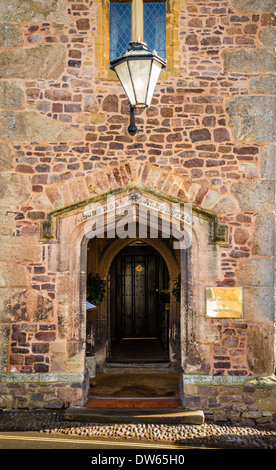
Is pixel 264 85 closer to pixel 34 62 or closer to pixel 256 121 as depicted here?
pixel 256 121

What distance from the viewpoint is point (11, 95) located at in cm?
496

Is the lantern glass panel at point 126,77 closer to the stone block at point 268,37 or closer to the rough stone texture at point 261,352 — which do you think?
the stone block at point 268,37

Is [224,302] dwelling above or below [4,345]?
above

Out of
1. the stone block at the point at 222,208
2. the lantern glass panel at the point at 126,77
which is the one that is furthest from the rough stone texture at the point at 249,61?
the stone block at the point at 222,208

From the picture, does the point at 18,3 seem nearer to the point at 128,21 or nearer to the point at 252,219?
the point at 128,21

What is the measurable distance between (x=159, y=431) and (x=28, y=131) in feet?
13.2

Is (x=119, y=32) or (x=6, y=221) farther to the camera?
(x=119, y=32)

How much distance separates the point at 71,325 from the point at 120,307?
15.7 feet

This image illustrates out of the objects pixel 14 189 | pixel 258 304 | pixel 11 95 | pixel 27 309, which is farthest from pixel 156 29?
pixel 27 309

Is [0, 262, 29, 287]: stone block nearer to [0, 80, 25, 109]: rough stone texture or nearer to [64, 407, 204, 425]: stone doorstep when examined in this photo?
[64, 407, 204, 425]: stone doorstep

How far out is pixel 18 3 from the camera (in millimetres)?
5004

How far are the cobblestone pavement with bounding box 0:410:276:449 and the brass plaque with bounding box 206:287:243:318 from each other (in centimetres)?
133

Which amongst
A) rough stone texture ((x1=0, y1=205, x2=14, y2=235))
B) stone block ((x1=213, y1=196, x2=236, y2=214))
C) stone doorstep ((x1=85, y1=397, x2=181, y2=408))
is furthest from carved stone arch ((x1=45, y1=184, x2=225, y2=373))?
stone doorstep ((x1=85, y1=397, x2=181, y2=408))

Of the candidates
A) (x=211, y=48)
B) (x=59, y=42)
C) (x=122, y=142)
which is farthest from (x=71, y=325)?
(x=211, y=48)
